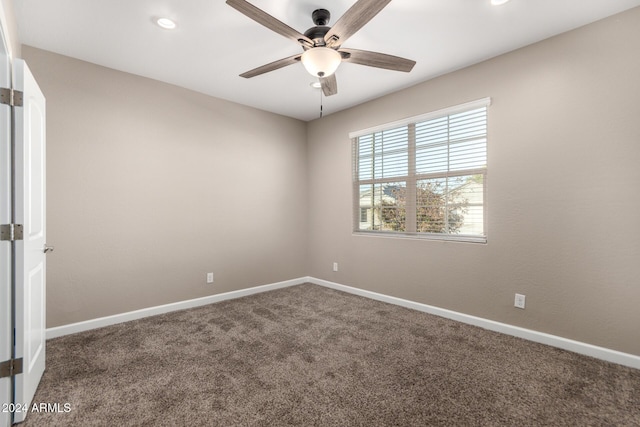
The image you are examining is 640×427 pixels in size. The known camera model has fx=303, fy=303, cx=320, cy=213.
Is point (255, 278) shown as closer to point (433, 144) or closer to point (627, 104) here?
point (433, 144)

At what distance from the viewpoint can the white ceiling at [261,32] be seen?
216 cm

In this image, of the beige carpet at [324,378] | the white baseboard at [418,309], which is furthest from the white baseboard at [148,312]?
the beige carpet at [324,378]

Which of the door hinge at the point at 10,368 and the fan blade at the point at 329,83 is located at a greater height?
the fan blade at the point at 329,83

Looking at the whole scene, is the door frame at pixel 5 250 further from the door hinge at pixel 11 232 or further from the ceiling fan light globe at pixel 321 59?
the ceiling fan light globe at pixel 321 59

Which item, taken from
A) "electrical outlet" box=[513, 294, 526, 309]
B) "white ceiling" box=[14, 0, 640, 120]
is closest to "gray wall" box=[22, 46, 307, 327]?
"white ceiling" box=[14, 0, 640, 120]

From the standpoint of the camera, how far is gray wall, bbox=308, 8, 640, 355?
7.43 feet

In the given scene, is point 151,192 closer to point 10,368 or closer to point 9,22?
point 9,22

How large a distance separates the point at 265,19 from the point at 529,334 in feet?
10.6

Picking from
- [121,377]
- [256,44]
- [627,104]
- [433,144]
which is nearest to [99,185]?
[121,377]

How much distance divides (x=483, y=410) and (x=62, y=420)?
238 cm

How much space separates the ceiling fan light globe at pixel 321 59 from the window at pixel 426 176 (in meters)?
1.70

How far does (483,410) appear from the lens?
5.75ft

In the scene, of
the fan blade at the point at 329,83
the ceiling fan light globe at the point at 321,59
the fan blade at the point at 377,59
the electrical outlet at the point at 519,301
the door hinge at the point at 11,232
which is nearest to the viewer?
the door hinge at the point at 11,232

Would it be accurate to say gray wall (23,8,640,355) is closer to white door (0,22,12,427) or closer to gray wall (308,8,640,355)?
gray wall (308,8,640,355)
